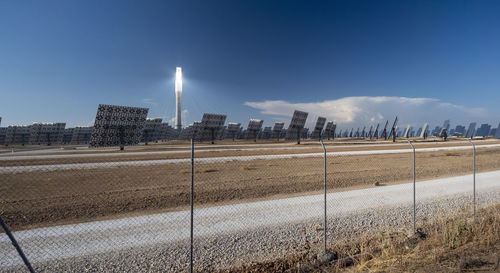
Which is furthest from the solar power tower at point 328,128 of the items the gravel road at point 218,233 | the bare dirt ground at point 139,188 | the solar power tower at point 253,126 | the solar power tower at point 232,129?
the gravel road at point 218,233

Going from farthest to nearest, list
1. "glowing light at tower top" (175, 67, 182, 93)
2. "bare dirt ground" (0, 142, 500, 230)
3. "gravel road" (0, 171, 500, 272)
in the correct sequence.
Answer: "glowing light at tower top" (175, 67, 182, 93) → "bare dirt ground" (0, 142, 500, 230) → "gravel road" (0, 171, 500, 272)

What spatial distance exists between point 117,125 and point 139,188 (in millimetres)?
26513

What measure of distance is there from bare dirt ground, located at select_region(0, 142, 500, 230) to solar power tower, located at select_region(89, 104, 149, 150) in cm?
1803

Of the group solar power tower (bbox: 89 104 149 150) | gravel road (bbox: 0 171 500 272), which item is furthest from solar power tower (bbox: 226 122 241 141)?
gravel road (bbox: 0 171 500 272)

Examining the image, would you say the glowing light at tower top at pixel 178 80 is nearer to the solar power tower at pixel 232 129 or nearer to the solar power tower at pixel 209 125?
the solar power tower at pixel 232 129

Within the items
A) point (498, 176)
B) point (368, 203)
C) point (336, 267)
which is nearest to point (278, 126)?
point (498, 176)

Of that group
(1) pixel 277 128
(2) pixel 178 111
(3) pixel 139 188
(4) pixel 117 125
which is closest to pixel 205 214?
(3) pixel 139 188

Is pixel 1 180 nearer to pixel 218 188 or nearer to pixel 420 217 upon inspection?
pixel 218 188

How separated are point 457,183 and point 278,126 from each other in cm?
6230

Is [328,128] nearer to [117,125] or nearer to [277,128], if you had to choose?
[277,128]

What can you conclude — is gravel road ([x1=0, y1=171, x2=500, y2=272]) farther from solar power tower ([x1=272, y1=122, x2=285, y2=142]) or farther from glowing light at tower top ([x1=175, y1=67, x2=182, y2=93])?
glowing light at tower top ([x1=175, y1=67, x2=182, y2=93])

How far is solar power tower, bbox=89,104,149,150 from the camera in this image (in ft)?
108

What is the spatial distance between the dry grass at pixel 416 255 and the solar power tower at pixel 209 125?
47885mm

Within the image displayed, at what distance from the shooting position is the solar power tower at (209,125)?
5231 cm
